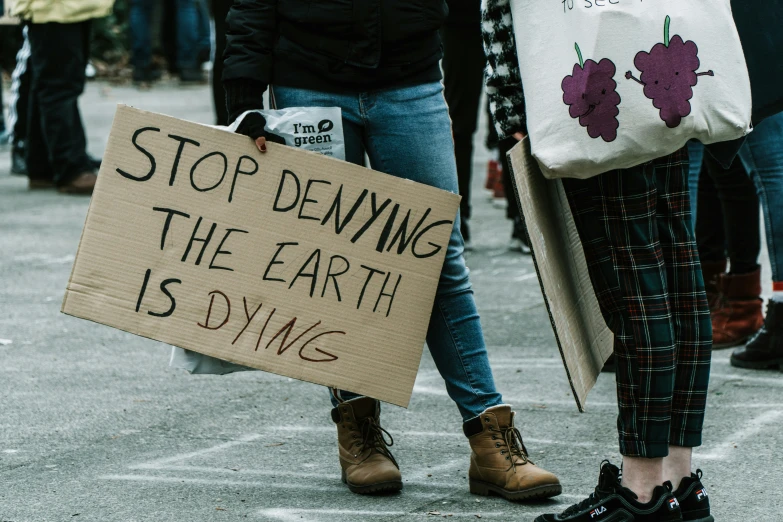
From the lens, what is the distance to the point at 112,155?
334 centimetres

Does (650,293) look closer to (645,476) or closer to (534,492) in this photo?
(645,476)

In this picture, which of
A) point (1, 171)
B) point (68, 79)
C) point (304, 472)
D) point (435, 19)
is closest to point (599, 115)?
point (435, 19)

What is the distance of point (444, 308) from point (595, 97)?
0.89 m

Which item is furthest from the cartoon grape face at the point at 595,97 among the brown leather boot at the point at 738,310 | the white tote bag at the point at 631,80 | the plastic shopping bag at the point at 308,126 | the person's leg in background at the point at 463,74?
the person's leg in background at the point at 463,74

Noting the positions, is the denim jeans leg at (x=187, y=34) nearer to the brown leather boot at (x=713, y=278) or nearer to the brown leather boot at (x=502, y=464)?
the brown leather boot at (x=713, y=278)

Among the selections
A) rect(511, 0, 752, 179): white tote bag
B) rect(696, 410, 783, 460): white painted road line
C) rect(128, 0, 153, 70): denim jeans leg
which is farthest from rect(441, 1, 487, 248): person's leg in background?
rect(128, 0, 153, 70): denim jeans leg

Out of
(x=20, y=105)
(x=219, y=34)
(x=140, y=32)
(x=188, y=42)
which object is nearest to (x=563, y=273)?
(x=219, y=34)

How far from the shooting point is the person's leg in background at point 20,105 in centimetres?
884

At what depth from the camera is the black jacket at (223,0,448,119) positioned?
11.0ft

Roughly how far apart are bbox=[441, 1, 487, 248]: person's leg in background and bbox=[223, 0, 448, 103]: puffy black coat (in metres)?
3.17

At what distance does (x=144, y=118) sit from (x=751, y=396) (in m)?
2.27

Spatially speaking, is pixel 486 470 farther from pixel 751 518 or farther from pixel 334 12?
pixel 334 12

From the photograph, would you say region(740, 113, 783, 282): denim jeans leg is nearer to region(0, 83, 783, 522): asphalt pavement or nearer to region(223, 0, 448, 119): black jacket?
region(0, 83, 783, 522): asphalt pavement

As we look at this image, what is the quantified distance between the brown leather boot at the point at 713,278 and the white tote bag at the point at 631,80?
7.76 ft
